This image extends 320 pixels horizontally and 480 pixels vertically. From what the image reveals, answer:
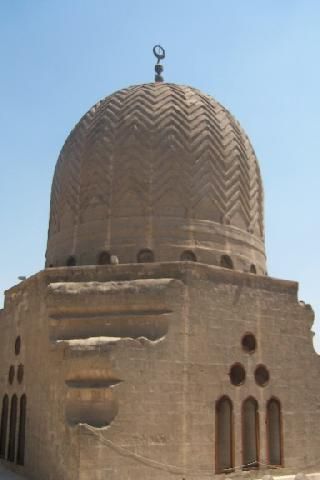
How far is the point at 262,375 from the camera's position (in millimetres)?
10203

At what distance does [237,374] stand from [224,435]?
1.08 metres

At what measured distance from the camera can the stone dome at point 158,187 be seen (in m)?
11.4

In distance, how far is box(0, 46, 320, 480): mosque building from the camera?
347 inches

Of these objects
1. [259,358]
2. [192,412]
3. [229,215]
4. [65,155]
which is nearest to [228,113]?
[229,215]

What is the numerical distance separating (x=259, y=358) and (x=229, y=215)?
330 cm

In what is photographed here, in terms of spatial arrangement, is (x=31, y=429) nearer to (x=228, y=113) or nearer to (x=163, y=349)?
(x=163, y=349)

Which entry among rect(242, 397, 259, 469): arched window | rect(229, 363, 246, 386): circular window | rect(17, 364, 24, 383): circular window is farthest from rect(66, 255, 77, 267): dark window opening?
rect(242, 397, 259, 469): arched window

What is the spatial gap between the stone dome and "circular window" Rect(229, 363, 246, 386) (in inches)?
92.0

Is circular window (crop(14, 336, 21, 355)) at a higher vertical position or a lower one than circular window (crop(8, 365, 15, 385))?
higher

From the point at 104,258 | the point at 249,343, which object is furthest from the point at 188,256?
the point at 249,343

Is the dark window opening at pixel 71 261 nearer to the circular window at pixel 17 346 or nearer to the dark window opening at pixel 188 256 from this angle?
the circular window at pixel 17 346

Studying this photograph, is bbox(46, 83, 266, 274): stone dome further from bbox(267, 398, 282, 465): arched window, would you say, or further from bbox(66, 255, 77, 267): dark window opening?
bbox(267, 398, 282, 465): arched window

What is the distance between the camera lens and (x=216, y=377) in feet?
31.3

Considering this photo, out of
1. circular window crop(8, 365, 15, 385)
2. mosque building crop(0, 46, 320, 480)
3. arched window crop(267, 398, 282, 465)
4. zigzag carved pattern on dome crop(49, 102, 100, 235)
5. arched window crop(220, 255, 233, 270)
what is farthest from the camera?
zigzag carved pattern on dome crop(49, 102, 100, 235)
